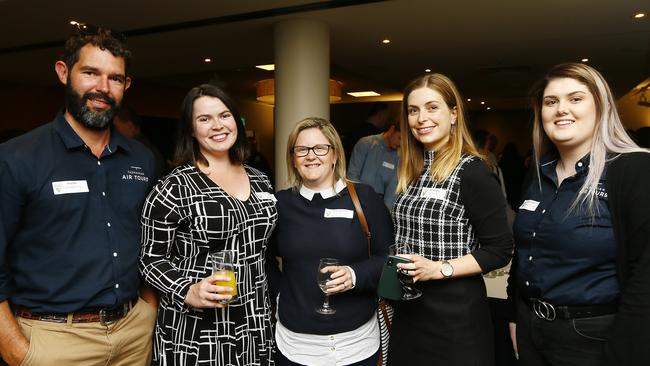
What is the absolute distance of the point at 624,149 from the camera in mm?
1589

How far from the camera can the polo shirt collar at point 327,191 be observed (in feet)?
6.67

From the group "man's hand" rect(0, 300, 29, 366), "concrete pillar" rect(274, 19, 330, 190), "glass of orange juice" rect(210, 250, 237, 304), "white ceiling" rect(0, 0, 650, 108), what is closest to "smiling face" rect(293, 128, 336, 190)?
"glass of orange juice" rect(210, 250, 237, 304)

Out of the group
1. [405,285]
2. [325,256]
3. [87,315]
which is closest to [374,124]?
[325,256]

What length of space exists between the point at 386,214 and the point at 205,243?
0.81 metres

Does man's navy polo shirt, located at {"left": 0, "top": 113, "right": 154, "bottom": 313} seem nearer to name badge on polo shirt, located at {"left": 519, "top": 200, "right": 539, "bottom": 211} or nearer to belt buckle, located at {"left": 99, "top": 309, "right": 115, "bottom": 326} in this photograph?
belt buckle, located at {"left": 99, "top": 309, "right": 115, "bottom": 326}

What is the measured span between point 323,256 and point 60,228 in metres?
1.00

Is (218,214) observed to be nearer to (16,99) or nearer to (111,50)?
(111,50)

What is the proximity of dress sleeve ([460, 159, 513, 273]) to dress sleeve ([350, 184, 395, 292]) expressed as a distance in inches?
15.7

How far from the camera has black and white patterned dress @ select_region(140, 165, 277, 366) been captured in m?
1.77

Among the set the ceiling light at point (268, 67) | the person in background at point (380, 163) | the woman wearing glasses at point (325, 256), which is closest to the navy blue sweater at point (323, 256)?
the woman wearing glasses at point (325, 256)

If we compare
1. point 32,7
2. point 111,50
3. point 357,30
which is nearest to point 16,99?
point 32,7

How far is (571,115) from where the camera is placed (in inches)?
65.3

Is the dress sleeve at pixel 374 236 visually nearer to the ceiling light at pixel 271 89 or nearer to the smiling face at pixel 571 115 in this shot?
the smiling face at pixel 571 115

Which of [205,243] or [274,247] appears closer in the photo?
[205,243]
